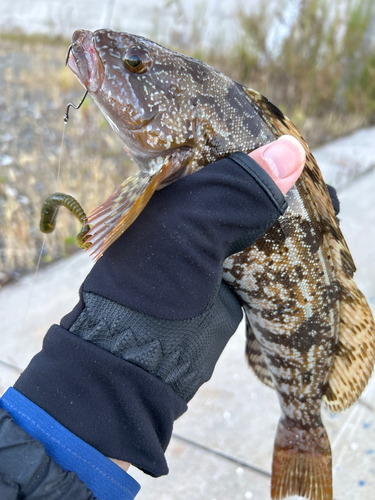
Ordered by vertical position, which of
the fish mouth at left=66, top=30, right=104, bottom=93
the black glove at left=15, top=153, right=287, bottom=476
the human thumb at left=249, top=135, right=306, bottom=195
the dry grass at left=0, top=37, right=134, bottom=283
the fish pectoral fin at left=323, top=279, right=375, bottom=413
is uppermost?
the fish mouth at left=66, top=30, right=104, bottom=93

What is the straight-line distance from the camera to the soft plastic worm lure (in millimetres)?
1319

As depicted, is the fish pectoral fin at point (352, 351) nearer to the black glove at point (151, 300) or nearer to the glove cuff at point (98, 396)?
the black glove at point (151, 300)

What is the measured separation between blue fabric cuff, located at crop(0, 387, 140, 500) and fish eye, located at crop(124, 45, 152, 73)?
3.29 feet

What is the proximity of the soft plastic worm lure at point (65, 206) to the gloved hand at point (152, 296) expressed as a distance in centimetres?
11

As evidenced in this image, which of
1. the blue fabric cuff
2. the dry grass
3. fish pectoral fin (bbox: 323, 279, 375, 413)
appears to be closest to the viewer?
the blue fabric cuff

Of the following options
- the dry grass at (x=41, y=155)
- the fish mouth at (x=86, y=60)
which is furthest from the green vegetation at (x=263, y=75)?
the fish mouth at (x=86, y=60)

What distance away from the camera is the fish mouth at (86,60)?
1.23m

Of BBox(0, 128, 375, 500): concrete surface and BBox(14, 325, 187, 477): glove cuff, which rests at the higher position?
BBox(14, 325, 187, 477): glove cuff

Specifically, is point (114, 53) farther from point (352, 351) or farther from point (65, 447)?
point (352, 351)

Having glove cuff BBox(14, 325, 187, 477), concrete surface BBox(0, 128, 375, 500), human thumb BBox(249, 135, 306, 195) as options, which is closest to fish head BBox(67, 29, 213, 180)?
human thumb BBox(249, 135, 306, 195)

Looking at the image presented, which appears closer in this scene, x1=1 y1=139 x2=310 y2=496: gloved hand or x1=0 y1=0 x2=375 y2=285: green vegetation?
x1=1 y1=139 x2=310 y2=496: gloved hand

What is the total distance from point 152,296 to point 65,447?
0.47 meters

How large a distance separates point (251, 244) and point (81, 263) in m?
2.04

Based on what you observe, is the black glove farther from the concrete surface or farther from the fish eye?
the concrete surface
